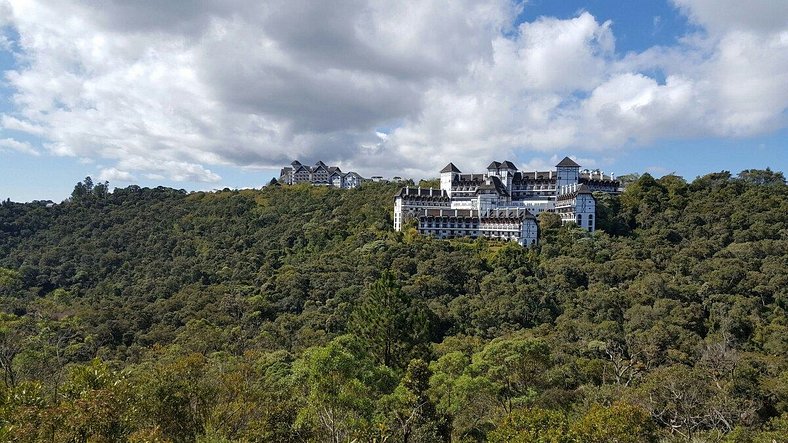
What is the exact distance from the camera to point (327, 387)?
1911 cm

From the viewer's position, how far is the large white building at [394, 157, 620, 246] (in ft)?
202

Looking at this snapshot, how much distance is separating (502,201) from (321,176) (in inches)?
2197

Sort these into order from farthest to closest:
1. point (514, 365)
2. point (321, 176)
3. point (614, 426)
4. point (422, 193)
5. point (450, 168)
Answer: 1. point (321, 176)
2. point (450, 168)
3. point (422, 193)
4. point (514, 365)
5. point (614, 426)

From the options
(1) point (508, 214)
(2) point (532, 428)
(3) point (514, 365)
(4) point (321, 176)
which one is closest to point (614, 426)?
(2) point (532, 428)

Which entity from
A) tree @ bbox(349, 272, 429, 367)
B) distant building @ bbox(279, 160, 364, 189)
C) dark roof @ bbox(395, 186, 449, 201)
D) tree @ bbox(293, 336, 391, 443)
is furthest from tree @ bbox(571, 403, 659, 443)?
distant building @ bbox(279, 160, 364, 189)

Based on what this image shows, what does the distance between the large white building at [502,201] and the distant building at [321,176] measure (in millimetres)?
38307

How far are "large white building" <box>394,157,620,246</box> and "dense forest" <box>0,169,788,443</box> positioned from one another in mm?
2864

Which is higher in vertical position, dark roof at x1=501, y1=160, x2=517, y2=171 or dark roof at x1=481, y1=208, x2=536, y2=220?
dark roof at x1=501, y1=160, x2=517, y2=171

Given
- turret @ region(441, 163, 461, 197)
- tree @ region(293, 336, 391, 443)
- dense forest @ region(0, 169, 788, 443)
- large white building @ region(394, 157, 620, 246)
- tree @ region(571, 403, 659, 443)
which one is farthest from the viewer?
turret @ region(441, 163, 461, 197)

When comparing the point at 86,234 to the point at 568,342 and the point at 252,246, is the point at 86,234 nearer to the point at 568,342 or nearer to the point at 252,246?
the point at 252,246

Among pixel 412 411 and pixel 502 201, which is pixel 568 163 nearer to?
pixel 502 201

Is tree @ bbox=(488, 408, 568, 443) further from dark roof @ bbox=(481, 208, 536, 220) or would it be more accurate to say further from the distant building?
the distant building

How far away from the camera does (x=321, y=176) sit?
372ft

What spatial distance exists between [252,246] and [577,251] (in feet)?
147
